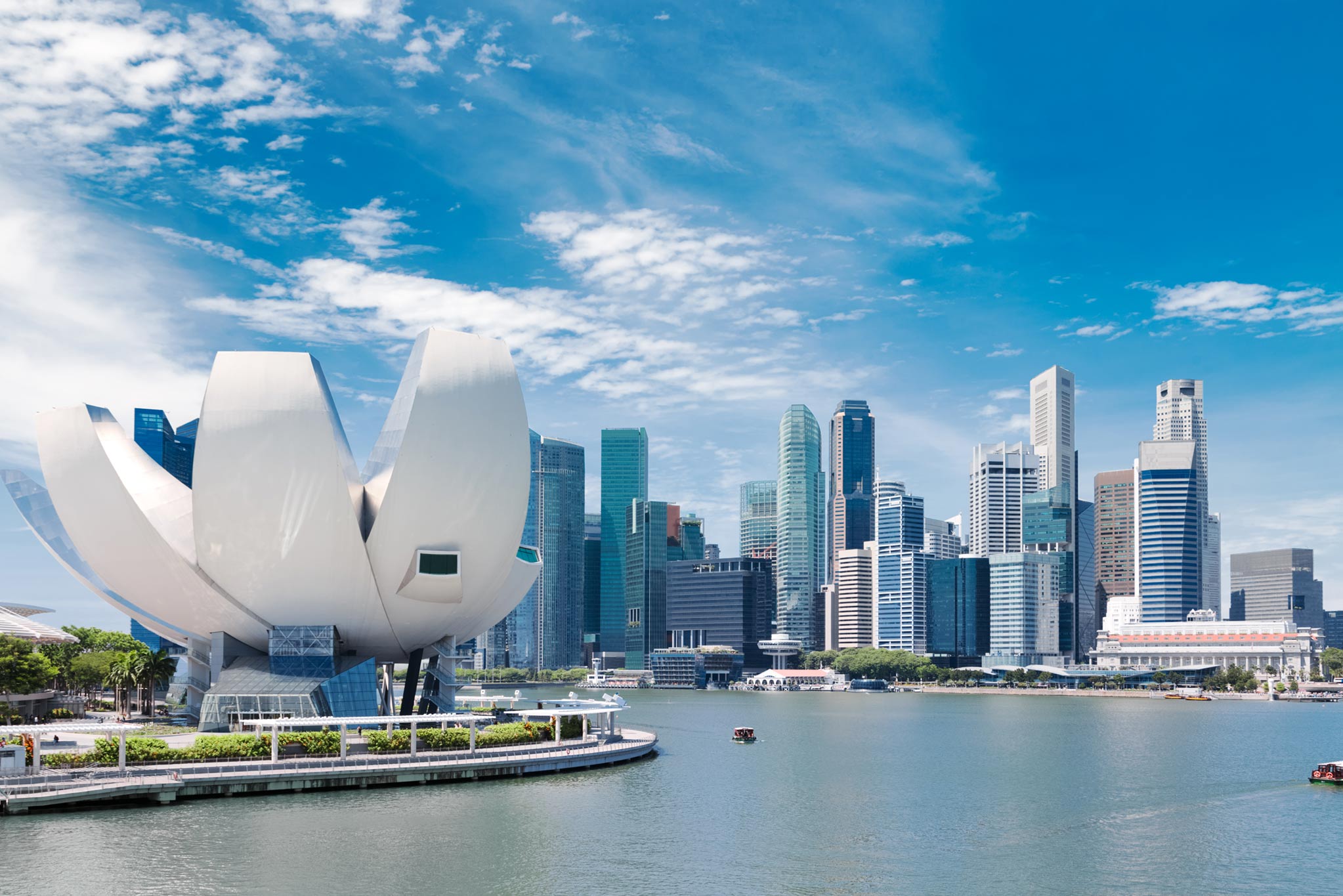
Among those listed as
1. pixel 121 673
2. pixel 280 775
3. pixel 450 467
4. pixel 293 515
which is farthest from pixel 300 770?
pixel 121 673

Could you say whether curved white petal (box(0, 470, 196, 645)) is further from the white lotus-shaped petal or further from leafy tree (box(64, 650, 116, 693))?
leafy tree (box(64, 650, 116, 693))

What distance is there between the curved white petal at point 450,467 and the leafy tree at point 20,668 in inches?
869

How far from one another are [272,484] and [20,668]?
73.8 feet

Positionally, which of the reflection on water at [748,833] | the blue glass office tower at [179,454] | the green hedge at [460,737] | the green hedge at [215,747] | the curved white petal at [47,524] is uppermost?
the blue glass office tower at [179,454]

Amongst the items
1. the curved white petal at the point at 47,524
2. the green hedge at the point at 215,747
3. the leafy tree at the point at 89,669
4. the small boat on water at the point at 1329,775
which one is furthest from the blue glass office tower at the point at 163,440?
the small boat on water at the point at 1329,775

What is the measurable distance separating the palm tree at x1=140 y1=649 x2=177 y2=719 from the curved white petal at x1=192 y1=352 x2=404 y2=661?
701 inches

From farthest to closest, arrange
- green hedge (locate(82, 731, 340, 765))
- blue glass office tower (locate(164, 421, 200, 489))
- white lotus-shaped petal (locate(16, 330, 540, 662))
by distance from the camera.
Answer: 1. blue glass office tower (locate(164, 421, 200, 489))
2. white lotus-shaped petal (locate(16, 330, 540, 662))
3. green hedge (locate(82, 731, 340, 765))

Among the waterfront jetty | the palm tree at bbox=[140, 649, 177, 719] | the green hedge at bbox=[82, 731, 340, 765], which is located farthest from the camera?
the palm tree at bbox=[140, 649, 177, 719]

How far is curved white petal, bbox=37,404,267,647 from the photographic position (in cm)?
6031

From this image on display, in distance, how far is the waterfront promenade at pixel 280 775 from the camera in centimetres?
4297

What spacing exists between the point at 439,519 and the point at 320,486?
235 inches

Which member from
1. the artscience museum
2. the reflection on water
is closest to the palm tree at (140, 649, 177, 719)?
the artscience museum

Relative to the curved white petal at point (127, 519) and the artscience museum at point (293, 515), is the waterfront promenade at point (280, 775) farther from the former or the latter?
the curved white petal at point (127, 519)

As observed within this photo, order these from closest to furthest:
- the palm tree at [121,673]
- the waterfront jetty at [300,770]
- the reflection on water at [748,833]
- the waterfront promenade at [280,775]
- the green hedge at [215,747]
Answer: the reflection on water at [748,833]
the waterfront promenade at [280,775]
the waterfront jetty at [300,770]
the green hedge at [215,747]
the palm tree at [121,673]
